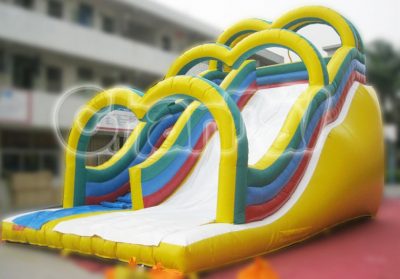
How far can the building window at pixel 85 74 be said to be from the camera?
1186cm

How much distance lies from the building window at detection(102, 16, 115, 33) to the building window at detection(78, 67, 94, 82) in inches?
72.8

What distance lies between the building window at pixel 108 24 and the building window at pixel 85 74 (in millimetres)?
1849

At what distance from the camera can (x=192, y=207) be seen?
4.59m

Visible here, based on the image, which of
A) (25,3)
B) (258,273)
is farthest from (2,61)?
(258,273)

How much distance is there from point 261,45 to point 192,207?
2.17 meters

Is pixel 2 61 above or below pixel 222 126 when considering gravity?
above

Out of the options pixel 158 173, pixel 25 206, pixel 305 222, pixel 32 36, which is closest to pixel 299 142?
pixel 305 222

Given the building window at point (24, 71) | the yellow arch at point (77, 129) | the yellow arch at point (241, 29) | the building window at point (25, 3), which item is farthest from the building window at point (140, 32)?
the yellow arch at point (77, 129)

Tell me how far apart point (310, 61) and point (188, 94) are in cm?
173

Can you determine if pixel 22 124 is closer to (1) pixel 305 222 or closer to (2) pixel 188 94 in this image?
(2) pixel 188 94

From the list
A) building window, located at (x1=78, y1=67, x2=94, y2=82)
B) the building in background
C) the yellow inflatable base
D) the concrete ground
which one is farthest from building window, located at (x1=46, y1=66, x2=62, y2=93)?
the concrete ground

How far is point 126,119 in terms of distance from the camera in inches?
265

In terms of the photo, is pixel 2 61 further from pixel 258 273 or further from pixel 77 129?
pixel 258 273

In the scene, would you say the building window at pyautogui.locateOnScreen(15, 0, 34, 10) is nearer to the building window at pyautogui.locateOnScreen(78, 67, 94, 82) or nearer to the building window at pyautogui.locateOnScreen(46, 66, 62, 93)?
the building window at pyautogui.locateOnScreen(46, 66, 62, 93)
